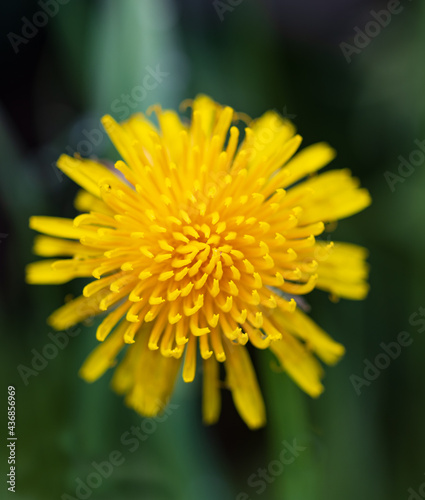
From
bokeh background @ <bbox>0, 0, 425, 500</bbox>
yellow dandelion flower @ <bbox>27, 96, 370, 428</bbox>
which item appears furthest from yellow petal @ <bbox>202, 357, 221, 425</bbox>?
bokeh background @ <bbox>0, 0, 425, 500</bbox>

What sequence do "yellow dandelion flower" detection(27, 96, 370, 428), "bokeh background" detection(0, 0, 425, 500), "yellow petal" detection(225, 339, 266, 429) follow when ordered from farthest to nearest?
"bokeh background" detection(0, 0, 425, 500), "yellow petal" detection(225, 339, 266, 429), "yellow dandelion flower" detection(27, 96, 370, 428)

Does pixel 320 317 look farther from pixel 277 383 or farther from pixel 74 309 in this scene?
pixel 74 309

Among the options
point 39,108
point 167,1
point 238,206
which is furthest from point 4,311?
point 167,1

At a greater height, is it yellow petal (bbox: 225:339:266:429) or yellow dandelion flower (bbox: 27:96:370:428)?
yellow dandelion flower (bbox: 27:96:370:428)

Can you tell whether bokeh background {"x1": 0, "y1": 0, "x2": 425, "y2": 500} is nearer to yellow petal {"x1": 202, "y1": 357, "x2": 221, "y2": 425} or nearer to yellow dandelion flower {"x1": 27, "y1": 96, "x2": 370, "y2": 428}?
yellow petal {"x1": 202, "y1": 357, "x2": 221, "y2": 425}

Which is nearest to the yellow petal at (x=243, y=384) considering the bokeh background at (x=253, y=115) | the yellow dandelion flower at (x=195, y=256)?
the yellow dandelion flower at (x=195, y=256)

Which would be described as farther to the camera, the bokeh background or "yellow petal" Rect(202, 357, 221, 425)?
the bokeh background

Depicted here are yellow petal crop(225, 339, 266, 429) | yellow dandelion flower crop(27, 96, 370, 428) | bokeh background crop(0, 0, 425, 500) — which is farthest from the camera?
bokeh background crop(0, 0, 425, 500)
